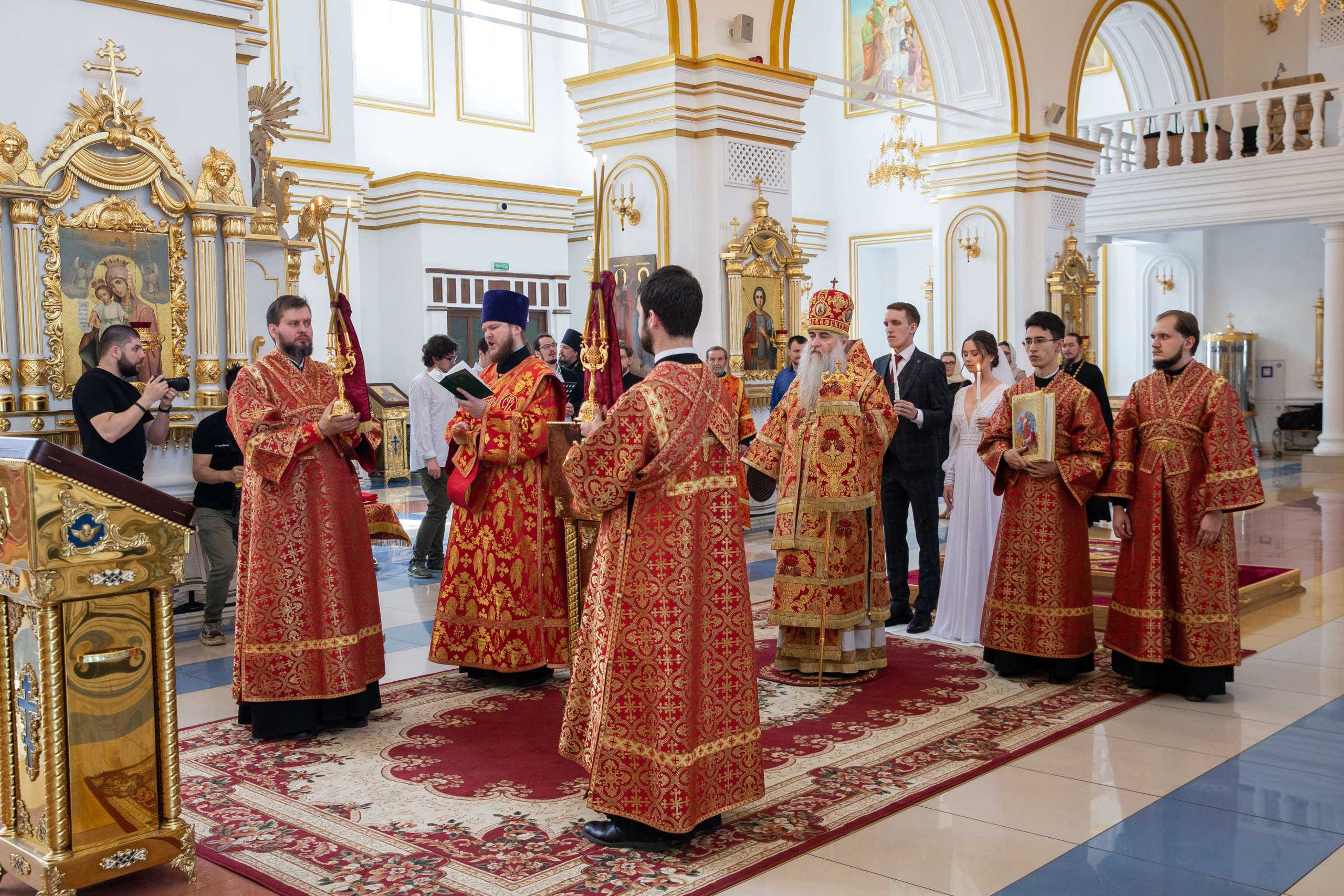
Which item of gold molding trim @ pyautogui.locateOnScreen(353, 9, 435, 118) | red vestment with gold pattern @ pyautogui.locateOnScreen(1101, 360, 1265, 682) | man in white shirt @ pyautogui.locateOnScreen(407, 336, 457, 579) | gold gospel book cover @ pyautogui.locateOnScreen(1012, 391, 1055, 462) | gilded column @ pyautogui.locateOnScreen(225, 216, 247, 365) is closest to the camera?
red vestment with gold pattern @ pyautogui.locateOnScreen(1101, 360, 1265, 682)

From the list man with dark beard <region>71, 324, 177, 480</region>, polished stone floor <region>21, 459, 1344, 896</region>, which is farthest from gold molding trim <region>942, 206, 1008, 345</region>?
man with dark beard <region>71, 324, 177, 480</region>

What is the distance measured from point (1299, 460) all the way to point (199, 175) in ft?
50.1

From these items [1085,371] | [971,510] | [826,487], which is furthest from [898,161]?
[826,487]

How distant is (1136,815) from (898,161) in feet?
55.1

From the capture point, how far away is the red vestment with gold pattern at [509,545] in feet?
16.9

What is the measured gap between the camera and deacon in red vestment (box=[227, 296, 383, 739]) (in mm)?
4480

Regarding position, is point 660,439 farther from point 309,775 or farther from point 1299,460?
point 1299,460

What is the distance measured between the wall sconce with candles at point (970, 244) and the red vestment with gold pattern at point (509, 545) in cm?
896

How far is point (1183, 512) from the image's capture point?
500 centimetres

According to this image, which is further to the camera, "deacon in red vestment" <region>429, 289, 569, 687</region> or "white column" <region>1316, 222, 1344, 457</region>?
"white column" <region>1316, 222, 1344, 457</region>

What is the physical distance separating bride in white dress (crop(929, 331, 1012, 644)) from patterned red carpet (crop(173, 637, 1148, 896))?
568 millimetres

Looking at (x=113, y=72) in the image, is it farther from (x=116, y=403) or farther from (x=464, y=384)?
(x=464, y=384)

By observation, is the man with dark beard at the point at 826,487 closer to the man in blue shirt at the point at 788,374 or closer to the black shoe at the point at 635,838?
the black shoe at the point at 635,838

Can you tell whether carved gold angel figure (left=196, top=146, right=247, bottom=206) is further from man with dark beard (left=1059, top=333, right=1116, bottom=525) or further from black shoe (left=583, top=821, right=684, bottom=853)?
man with dark beard (left=1059, top=333, right=1116, bottom=525)
